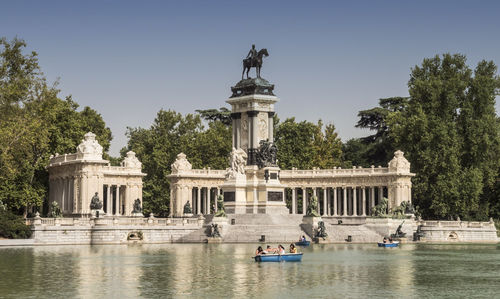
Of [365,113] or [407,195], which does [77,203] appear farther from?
[365,113]

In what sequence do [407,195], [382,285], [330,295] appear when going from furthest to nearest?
[407,195] → [382,285] → [330,295]

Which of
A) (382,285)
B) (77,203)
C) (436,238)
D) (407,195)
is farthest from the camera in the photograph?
(407,195)

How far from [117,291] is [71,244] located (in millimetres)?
36544

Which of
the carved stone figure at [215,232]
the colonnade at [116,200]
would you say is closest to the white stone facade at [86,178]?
the colonnade at [116,200]

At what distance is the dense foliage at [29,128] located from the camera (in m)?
75.2

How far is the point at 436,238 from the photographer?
79.8 meters

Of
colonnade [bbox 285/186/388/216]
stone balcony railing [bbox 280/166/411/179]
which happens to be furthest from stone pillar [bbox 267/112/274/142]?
stone balcony railing [bbox 280/166/411/179]

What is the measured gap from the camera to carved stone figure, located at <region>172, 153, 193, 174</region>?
325ft

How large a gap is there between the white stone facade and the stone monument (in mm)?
13802

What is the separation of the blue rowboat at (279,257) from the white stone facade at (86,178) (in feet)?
131

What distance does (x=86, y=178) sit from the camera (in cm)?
8662

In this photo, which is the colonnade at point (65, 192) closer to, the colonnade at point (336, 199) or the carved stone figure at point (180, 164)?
the carved stone figure at point (180, 164)

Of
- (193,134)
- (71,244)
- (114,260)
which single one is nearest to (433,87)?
(193,134)

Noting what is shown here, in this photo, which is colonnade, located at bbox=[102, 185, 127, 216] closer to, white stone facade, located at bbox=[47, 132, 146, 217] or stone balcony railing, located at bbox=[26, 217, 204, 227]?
white stone facade, located at bbox=[47, 132, 146, 217]
